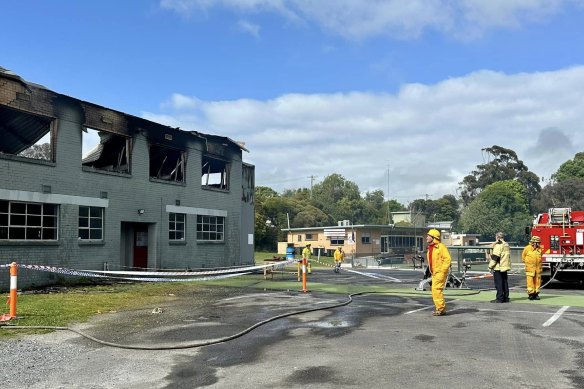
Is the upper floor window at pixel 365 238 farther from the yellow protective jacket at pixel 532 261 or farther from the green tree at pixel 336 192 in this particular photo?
the green tree at pixel 336 192

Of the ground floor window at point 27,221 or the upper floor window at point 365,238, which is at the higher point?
the ground floor window at point 27,221

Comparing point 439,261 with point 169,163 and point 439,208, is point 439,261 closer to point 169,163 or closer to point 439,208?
point 169,163

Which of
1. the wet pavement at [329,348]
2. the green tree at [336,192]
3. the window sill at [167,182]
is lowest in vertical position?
the wet pavement at [329,348]

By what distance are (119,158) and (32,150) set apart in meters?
3.60

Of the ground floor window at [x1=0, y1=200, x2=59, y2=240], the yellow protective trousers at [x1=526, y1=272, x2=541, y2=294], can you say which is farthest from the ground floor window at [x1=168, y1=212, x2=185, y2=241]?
the yellow protective trousers at [x1=526, y1=272, x2=541, y2=294]

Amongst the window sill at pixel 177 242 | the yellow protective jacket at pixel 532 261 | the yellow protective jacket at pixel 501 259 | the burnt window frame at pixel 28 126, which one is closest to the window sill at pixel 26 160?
the burnt window frame at pixel 28 126

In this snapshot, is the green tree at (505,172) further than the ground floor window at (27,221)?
Yes

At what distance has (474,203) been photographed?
88.9m

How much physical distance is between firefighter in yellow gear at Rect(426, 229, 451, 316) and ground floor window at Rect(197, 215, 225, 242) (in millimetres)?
15955

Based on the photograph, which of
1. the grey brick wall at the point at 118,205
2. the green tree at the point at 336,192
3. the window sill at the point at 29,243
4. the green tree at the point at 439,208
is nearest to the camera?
the window sill at the point at 29,243

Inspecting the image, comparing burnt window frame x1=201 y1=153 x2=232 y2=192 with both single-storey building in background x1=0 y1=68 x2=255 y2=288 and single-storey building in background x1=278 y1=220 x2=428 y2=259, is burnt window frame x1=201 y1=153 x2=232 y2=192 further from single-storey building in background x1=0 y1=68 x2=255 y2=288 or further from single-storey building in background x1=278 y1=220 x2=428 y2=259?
single-storey building in background x1=278 y1=220 x2=428 y2=259

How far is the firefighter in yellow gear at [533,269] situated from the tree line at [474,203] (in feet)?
154

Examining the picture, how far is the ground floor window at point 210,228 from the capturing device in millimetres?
25375

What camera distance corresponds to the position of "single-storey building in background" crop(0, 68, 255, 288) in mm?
17016
